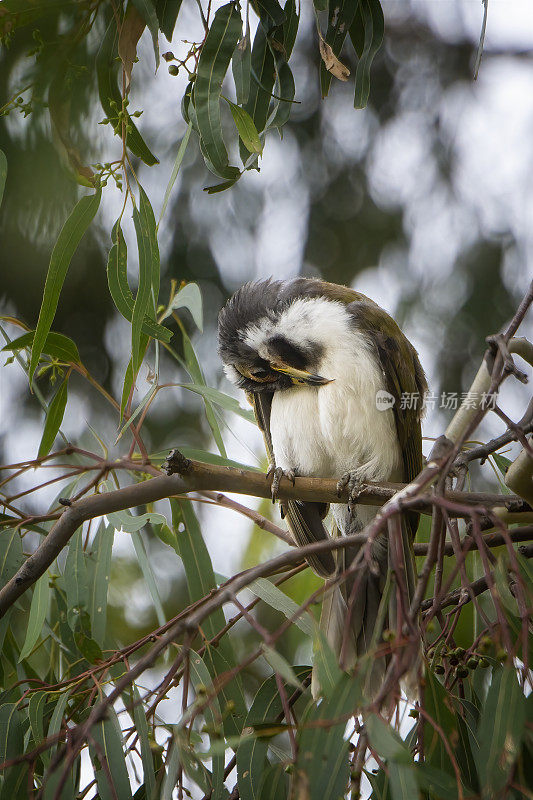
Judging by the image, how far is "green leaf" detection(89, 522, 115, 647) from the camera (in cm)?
200

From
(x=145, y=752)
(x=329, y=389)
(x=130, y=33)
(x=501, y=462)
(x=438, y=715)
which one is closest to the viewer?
(x=438, y=715)

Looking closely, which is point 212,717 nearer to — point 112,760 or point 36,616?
point 112,760

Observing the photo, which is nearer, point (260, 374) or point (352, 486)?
point (352, 486)

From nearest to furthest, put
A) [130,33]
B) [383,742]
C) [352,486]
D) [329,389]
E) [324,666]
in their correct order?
[383,742] < [324,666] < [130,33] < [352,486] < [329,389]

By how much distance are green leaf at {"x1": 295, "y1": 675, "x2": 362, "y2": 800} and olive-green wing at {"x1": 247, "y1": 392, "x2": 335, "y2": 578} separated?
3.80ft

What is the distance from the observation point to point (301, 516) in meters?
2.41

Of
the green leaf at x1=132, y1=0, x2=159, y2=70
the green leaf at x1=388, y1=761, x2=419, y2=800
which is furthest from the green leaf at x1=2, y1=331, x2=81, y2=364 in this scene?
the green leaf at x1=388, y1=761, x2=419, y2=800

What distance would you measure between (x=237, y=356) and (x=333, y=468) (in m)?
0.45

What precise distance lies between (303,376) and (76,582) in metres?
0.85

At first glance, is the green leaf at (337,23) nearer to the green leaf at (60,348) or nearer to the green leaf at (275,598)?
the green leaf at (60,348)

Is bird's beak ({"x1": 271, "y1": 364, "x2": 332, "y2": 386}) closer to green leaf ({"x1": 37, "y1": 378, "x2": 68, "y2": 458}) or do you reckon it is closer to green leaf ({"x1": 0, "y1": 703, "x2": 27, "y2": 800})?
green leaf ({"x1": 37, "y1": 378, "x2": 68, "y2": 458})

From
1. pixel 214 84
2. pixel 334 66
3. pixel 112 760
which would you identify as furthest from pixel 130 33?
pixel 112 760

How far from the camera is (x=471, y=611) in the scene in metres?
2.50

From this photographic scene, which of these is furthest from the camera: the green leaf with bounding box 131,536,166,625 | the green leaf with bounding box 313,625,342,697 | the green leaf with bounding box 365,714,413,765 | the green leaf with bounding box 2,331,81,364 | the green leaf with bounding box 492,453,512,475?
the green leaf with bounding box 492,453,512,475
